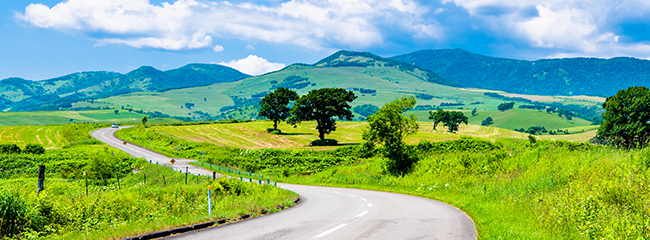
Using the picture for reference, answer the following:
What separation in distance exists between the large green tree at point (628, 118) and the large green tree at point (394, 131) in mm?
33196

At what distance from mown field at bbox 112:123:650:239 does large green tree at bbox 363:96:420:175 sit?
4.01ft

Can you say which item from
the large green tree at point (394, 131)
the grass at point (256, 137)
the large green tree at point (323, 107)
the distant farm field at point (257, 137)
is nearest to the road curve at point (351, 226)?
the large green tree at point (394, 131)

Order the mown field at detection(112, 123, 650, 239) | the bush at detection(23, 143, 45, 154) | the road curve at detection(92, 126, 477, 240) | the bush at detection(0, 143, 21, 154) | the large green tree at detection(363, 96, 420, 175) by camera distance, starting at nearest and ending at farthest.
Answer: the mown field at detection(112, 123, 650, 239)
the road curve at detection(92, 126, 477, 240)
the large green tree at detection(363, 96, 420, 175)
the bush at detection(0, 143, 21, 154)
the bush at detection(23, 143, 45, 154)

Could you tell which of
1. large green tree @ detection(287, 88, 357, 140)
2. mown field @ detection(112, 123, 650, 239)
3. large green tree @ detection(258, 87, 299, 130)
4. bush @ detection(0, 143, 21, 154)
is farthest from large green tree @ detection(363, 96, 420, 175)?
bush @ detection(0, 143, 21, 154)

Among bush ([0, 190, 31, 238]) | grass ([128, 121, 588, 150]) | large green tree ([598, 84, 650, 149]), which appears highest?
large green tree ([598, 84, 650, 149])

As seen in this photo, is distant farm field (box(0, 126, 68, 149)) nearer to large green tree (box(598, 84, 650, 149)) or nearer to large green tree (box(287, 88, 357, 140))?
large green tree (box(287, 88, 357, 140))

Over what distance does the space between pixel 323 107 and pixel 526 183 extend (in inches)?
2474

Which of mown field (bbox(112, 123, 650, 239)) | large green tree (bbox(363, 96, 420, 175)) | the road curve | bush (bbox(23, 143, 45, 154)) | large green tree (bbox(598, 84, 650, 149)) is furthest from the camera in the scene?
bush (bbox(23, 143, 45, 154))

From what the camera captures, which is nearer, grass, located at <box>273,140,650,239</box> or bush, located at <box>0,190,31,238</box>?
grass, located at <box>273,140,650,239</box>

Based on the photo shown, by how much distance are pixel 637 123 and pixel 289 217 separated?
2345 inches

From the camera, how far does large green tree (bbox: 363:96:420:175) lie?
38125 millimetres

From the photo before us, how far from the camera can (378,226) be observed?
41.7 ft

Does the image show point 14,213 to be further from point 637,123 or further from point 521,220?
point 637,123

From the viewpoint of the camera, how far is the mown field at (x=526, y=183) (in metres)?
10.6
